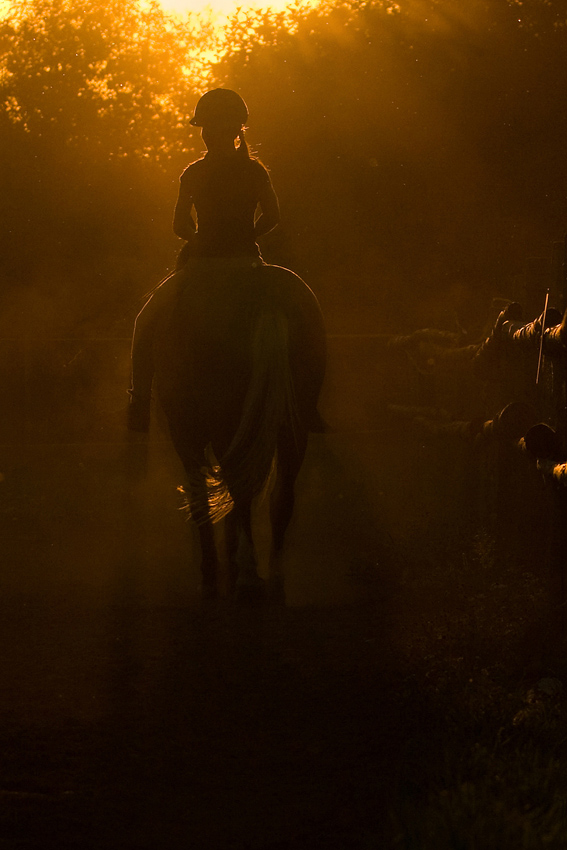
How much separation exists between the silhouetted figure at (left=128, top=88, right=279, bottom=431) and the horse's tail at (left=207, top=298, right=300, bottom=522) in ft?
1.31

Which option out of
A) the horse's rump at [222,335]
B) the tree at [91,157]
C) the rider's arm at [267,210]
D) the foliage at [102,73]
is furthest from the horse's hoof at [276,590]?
the foliage at [102,73]

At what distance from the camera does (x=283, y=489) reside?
6.37 metres

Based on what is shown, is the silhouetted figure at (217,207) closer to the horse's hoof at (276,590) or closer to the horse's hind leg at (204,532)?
the horse's hind leg at (204,532)

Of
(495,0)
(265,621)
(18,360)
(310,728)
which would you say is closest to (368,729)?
(310,728)

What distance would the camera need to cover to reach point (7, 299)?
24.9 metres

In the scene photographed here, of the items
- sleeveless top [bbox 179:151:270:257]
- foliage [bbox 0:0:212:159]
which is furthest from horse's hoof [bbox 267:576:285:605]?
foliage [bbox 0:0:212:159]

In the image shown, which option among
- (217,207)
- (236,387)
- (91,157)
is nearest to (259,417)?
Answer: (236,387)

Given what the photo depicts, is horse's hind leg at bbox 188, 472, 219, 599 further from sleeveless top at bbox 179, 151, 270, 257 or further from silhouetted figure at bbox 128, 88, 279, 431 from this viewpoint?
sleeveless top at bbox 179, 151, 270, 257

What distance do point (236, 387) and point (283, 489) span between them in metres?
0.68

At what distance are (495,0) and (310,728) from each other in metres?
18.8

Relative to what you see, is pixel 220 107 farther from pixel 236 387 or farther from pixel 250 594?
pixel 250 594

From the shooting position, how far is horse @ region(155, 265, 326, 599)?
6027 mm

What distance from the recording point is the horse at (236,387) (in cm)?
603

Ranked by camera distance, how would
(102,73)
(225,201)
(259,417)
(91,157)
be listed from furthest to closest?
(102,73) → (91,157) → (225,201) → (259,417)
